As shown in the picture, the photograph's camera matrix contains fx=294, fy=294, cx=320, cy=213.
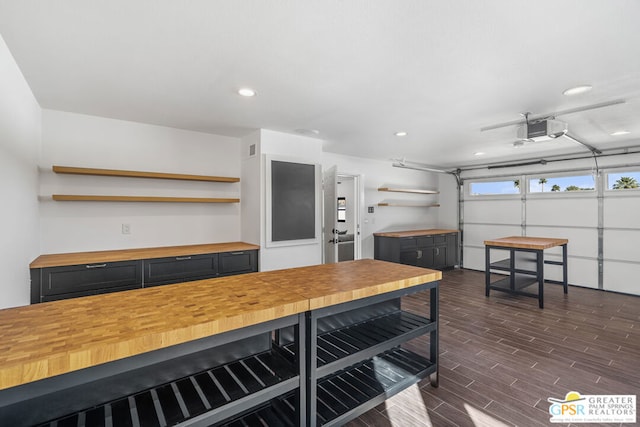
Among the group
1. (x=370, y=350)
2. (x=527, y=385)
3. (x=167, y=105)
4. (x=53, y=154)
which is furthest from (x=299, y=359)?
(x=53, y=154)

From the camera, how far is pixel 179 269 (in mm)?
3445

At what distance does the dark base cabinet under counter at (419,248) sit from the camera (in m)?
6.04

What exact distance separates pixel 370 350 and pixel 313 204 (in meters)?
2.78

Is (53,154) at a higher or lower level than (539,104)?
lower

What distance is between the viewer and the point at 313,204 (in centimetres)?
443

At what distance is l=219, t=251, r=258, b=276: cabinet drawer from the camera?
12.2 feet

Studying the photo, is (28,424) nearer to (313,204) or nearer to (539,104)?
(313,204)

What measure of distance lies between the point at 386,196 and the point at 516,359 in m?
4.41

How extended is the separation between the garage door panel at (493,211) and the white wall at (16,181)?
789 cm

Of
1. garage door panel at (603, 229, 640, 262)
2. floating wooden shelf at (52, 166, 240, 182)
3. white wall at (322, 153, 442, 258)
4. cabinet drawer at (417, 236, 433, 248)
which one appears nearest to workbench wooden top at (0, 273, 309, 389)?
floating wooden shelf at (52, 166, 240, 182)

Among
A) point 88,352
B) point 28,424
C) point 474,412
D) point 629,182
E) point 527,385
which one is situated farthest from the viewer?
point 629,182

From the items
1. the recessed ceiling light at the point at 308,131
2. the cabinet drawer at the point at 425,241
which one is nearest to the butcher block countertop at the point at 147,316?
the recessed ceiling light at the point at 308,131

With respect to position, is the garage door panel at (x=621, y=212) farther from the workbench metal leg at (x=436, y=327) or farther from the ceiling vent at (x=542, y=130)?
the workbench metal leg at (x=436, y=327)

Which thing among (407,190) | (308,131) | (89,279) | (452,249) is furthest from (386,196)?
(89,279)
